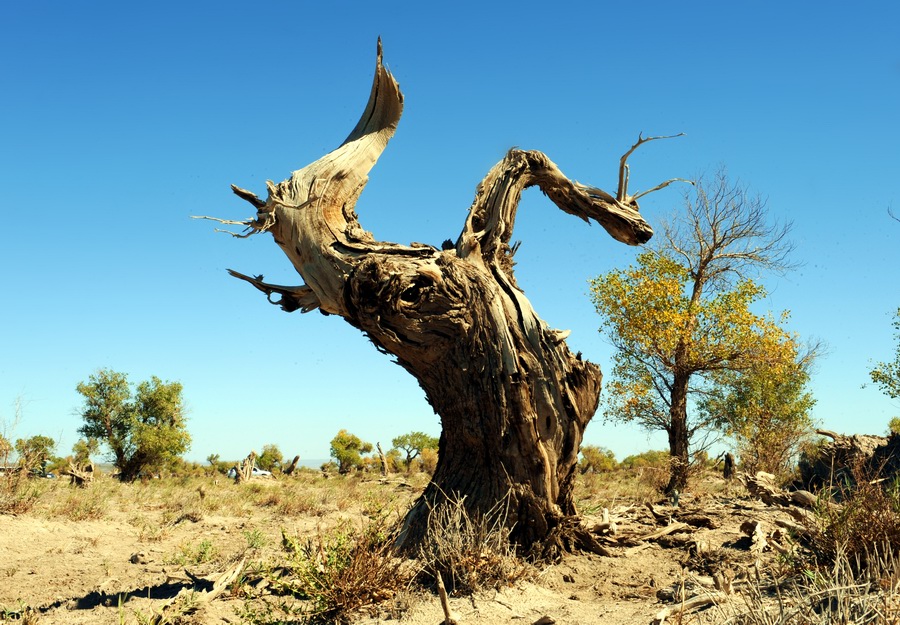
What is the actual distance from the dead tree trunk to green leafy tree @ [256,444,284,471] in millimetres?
43408

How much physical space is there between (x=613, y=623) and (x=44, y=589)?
6.09 m

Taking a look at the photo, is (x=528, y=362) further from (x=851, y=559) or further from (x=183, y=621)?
(x=183, y=621)

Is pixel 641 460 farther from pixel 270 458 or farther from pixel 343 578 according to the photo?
pixel 343 578

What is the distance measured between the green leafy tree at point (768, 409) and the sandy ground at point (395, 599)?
1106 centimetres

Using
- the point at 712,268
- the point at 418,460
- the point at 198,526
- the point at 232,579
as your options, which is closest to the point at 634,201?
the point at 232,579

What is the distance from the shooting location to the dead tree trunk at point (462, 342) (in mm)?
7336

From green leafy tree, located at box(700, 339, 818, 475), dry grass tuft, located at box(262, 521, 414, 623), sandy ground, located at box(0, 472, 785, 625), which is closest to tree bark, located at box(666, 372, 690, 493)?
green leafy tree, located at box(700, 339, 818, 475)

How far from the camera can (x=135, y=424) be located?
111 ft

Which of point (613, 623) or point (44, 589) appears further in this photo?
point (44, 589)

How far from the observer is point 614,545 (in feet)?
26.0

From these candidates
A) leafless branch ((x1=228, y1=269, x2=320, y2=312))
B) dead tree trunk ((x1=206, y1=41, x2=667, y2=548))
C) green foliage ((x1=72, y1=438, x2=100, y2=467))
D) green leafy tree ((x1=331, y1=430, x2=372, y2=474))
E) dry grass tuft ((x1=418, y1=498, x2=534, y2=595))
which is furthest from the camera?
green leafy tree ((x1=331, y1=430, x2=372, y2=474))

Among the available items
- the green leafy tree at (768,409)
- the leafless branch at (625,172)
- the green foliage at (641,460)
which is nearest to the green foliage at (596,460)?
the green foliage at (641,460)

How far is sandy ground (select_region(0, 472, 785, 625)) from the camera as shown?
19.3 ft

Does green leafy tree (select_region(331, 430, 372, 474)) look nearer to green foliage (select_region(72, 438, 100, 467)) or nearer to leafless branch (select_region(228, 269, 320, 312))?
green foliage (select_region(72, 438, 100, 467))
